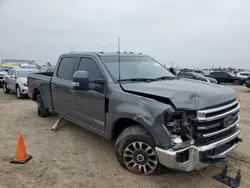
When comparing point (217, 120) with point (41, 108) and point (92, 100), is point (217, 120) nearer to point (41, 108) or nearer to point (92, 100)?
point (92, 100)

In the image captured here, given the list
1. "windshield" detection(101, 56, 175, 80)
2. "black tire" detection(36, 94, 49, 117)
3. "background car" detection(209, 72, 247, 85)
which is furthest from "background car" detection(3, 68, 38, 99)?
"background car" detection(209, 72, 247, 85)

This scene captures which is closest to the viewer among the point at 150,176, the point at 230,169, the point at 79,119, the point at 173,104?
the point at 173,104

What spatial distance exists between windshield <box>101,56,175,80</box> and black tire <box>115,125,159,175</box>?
108 cm

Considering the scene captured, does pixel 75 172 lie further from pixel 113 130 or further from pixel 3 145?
pixel 3 145

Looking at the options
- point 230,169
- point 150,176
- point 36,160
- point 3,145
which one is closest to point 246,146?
point 230,169

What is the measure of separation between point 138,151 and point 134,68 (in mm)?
1703

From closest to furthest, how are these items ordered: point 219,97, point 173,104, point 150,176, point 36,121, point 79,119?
1. point 173,104
2. point 219,97
3. point 150,176
4. point 79,119
5. point 36,121

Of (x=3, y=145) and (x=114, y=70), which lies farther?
(x=3, y=145)

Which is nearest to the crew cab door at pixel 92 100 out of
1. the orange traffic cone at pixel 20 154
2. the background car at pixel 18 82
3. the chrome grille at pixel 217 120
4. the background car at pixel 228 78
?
the orange traffic cone at pixel 20 154

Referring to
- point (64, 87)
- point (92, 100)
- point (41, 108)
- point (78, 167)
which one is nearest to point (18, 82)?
point (41, 108)

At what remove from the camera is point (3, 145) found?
4844 mm

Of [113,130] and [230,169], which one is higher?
[113,130]

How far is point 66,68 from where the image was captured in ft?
17.7

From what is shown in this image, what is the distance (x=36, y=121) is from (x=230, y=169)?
206 inches
